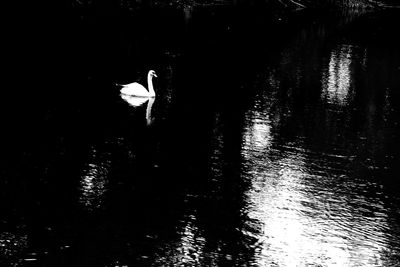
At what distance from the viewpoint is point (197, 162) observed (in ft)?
55.7

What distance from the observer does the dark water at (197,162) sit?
12.0 meters

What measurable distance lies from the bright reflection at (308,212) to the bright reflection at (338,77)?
28.7ft

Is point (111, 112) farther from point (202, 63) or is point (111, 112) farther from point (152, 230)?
point (202, 63)

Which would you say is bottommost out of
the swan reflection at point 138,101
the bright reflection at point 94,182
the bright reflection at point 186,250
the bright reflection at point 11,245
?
the bright reflection at point 186,250

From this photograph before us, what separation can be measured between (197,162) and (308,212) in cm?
371

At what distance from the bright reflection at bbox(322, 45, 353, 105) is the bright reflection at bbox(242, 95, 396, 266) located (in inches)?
345

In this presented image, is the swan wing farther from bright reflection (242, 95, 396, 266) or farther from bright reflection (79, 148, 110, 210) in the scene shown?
bright reflection (79, 148, 110, 210)

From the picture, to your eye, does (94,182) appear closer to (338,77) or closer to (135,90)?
(135,90)

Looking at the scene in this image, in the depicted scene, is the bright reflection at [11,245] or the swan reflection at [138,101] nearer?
the bright reflection at [11,245]

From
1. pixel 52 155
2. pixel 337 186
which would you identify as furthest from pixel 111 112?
pixel 337 186

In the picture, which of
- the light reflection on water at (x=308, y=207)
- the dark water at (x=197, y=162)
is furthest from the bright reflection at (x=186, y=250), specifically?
the light reflection on water at (x=308, y=207)

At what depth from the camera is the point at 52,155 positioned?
1672 centimetres

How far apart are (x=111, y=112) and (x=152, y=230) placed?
32.5ft

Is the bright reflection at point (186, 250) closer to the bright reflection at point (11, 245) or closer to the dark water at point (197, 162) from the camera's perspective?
the dark water at point (197, 162)
